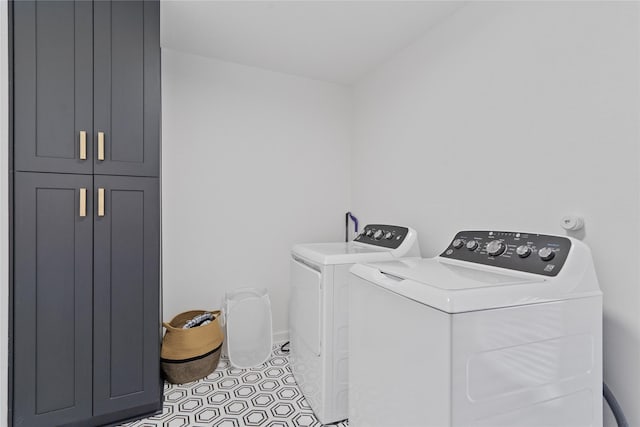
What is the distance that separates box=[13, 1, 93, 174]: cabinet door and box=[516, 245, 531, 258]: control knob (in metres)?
1.99

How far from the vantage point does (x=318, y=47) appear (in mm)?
2312

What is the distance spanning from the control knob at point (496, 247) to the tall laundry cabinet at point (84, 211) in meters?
1.66

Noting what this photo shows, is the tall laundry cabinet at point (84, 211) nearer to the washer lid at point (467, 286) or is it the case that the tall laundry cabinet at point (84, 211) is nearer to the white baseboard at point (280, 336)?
the white baseboard at point (280, 336)

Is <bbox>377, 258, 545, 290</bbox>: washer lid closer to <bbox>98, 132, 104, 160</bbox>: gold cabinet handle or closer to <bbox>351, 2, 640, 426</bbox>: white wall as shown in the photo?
<bbox>351, 2, 640, 426</bbox>: white wall

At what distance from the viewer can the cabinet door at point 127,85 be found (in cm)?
165

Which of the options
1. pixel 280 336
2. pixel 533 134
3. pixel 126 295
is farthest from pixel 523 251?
pixel 280 336

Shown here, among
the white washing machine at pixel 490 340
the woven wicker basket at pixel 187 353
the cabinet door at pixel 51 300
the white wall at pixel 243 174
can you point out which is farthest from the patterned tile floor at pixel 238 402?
the white washing machine at pixel 490 340

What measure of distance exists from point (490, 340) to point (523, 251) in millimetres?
469

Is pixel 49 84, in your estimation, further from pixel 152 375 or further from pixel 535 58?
pixel 535 58

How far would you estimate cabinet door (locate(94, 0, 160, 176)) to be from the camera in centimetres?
165

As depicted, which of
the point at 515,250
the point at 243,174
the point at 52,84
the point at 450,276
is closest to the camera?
the point at 450,276

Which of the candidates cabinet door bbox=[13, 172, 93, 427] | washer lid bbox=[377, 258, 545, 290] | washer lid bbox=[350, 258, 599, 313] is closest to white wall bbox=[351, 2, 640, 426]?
washer lid bbox=[350, 258, 599, 313]

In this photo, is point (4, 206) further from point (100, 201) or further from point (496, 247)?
point (496, 247)

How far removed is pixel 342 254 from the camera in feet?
5.76
